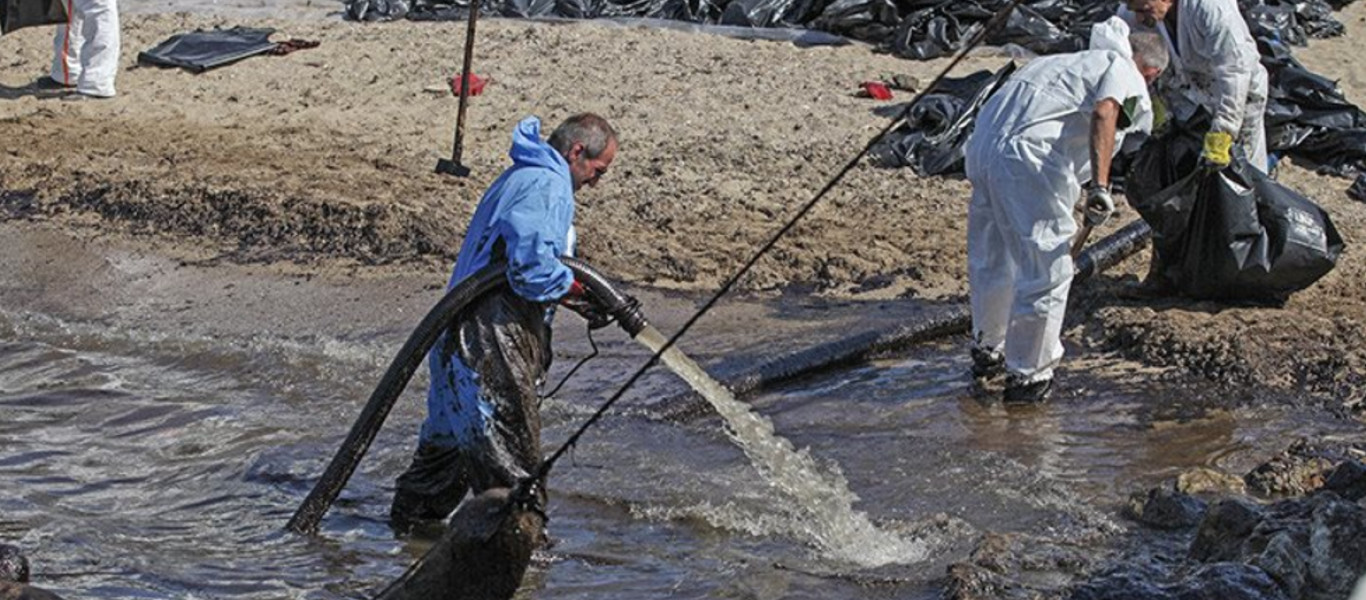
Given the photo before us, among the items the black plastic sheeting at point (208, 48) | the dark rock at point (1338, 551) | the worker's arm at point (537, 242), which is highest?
the worker's arm at point (537, 242)

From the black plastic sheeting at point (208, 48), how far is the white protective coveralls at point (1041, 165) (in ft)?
26.4

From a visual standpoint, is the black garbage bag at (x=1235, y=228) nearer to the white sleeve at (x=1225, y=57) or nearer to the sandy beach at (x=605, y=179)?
the sandy beach at (x=605, y=179)

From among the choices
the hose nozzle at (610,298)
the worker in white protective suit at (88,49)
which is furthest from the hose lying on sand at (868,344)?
the worker in white protective suit at (88,49)

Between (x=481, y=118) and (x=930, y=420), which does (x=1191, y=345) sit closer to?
(x=930, y=420)

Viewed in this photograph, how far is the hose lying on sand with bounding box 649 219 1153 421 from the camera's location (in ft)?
29.6

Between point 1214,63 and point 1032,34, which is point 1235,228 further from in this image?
point 1032,34

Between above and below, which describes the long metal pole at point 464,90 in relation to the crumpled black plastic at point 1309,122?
below

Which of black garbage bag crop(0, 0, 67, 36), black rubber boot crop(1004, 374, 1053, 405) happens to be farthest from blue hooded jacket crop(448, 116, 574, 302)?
black garbage bag crop(0, 0, 67, 36)

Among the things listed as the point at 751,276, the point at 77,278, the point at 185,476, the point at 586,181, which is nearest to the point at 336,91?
the point at 77,278

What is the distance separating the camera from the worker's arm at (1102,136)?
820cm

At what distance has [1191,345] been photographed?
9.37 metres

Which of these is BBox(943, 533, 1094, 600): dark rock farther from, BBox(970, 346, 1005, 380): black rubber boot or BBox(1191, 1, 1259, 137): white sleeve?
BBox(1191, 1, 1259, 137): white sleeve

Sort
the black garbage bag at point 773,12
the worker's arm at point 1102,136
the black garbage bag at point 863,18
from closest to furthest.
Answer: the worker's arm at point 1102,136
the black garbage bag at point 863,18
the black garbage bag at point 773,12

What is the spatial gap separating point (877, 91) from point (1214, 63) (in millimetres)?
4169
